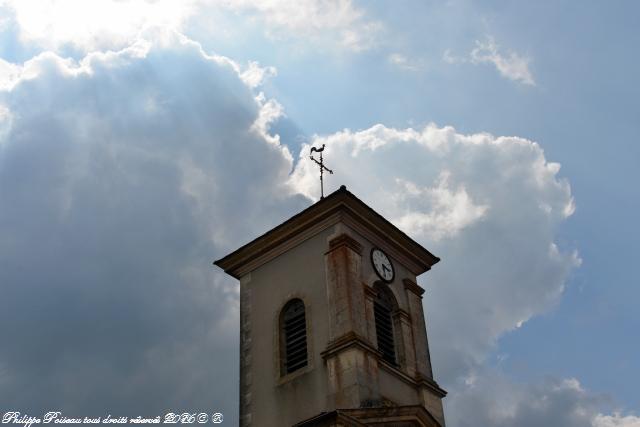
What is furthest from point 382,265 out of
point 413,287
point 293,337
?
point 293,337

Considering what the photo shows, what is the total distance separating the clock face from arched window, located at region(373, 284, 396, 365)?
0.35 meters

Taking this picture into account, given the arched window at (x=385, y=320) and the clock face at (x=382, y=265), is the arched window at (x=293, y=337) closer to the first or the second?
the arched window at (x=385, y=320)

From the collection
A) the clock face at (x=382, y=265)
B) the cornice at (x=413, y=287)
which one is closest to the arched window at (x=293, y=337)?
the clock face at (x=382, y=265)

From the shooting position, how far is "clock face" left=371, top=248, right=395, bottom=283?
24.7 m

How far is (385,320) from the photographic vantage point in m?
24.3

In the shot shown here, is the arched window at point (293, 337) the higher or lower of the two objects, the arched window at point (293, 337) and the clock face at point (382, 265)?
the lower

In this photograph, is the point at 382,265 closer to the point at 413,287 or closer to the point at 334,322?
the point at 413,287

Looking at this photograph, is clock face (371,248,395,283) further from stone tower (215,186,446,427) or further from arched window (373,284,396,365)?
arched window (373,284,396,365)

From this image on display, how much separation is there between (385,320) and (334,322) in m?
2.31

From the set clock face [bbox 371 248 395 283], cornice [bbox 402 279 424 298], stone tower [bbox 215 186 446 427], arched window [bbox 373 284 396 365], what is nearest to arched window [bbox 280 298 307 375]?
stone tower [bbox 215 186 446 427]

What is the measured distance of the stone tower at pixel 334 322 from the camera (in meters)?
21.5

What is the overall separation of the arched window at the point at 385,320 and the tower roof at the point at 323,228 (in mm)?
1652

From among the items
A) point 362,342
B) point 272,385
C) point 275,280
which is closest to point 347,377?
point 362,342

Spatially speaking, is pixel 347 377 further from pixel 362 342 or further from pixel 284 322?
pixel 284 322
